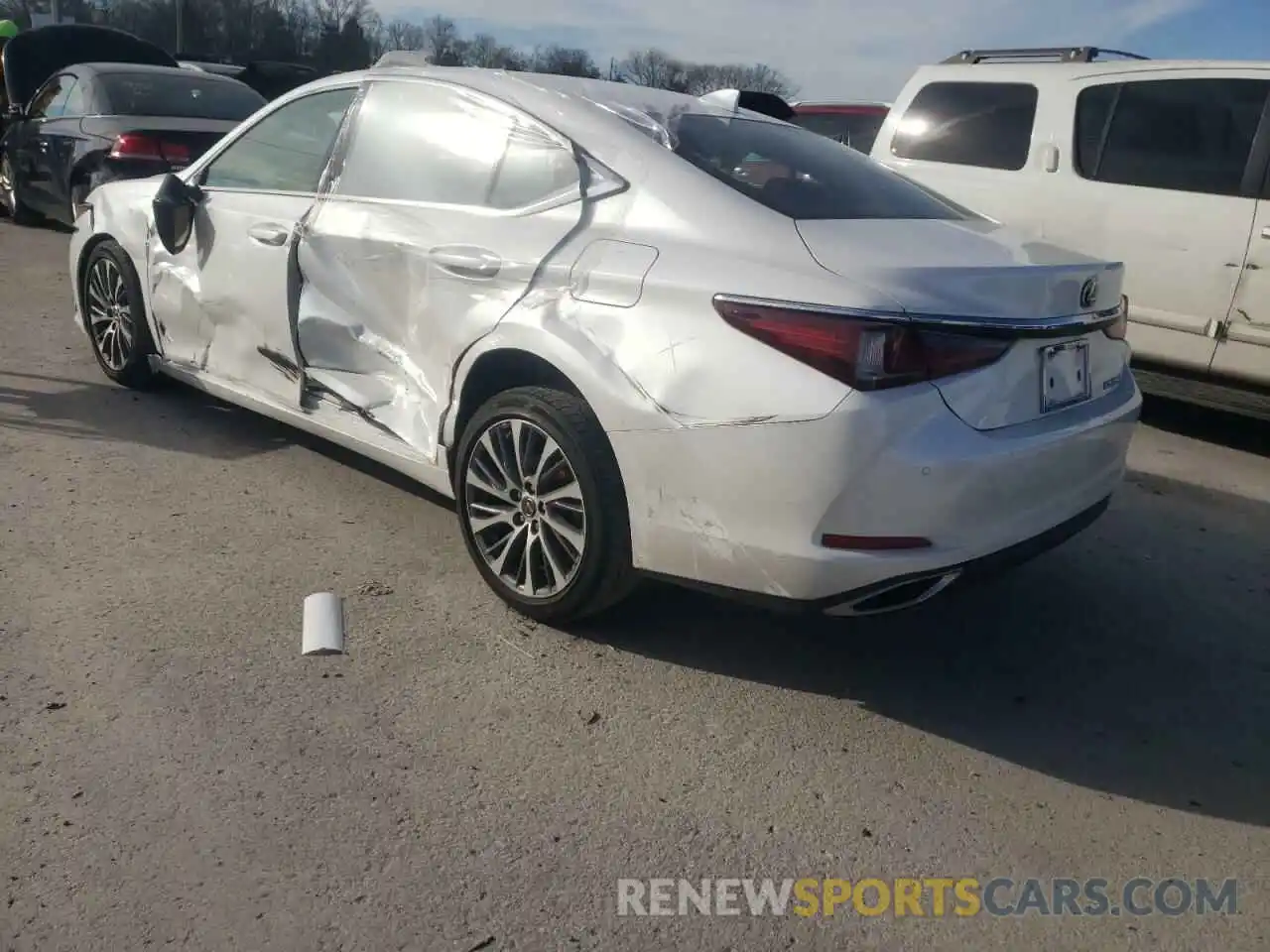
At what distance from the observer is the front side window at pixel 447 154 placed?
344 centimetres

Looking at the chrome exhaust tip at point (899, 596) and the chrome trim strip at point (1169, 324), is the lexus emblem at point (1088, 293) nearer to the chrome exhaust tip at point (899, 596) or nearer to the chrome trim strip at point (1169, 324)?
the chrome exhaust tip at point (899, 596)

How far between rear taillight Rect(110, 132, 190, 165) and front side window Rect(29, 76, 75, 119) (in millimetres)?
1534

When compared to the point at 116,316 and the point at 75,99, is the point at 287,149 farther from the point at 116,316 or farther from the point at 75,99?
the point at 75,99

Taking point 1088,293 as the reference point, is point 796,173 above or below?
above

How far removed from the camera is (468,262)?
11.4 ft

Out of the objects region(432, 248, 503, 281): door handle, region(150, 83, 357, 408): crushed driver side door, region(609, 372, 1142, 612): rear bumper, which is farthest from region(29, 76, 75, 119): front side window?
A: region(609, 372, 1142, 612): rear bumper

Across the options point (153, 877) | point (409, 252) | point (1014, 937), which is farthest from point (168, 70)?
point (1014, 937)

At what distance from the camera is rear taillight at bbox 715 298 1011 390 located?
263 centimetres

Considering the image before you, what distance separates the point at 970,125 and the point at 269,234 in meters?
4.60

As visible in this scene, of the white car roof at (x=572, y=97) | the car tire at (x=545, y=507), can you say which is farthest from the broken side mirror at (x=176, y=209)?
the car tire at (x=545, y=507)

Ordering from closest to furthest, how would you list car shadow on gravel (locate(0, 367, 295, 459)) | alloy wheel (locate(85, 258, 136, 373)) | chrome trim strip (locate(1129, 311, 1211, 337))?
car shadow on gravel (locate(0, 367, 295, 459)) < alloy wheel (locate(85, 258, 136, 373)) < chrome trim strip (locate(1129, 311, 1211, 337))

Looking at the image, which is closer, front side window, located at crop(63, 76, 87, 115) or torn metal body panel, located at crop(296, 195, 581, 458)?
torn metal body panel, located at crop(296, 195, 581, 458)

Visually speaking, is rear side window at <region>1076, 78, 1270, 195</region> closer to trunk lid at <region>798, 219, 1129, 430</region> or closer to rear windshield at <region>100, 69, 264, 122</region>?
trunk lid at <region>798, 219, 1129, 430</region>
